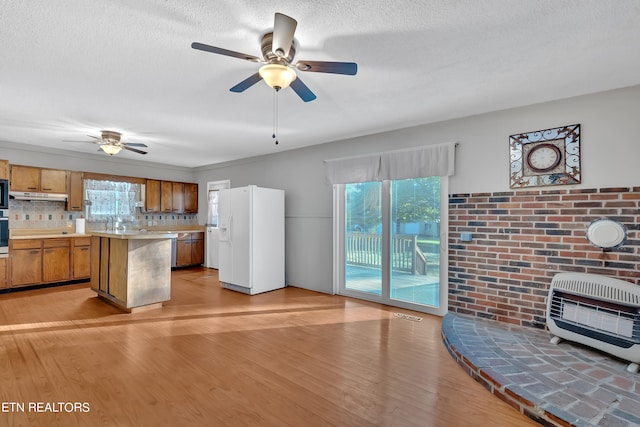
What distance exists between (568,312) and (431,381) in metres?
1.51

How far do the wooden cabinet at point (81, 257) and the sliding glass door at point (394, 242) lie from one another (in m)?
4.57

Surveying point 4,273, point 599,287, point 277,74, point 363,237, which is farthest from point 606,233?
point 4,273

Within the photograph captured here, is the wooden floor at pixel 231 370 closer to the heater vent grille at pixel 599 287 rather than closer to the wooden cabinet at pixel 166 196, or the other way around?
the heater vent grille at pixel 599 287

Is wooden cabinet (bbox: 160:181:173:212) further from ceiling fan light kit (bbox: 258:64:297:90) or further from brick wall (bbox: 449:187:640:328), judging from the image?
brick wall (bbox: 449:187:640:328)

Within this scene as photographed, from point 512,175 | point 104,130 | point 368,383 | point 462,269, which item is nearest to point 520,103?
point 512,175

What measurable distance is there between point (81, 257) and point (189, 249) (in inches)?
81.8

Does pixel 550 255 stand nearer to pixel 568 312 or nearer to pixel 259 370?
pixel 568 312

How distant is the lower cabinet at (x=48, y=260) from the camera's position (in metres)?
4.94

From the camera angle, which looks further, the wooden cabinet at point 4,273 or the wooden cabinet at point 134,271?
the wooden cabinet at point 4,273

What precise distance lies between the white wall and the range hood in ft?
11.3

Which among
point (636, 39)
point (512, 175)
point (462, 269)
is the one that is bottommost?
point (462, 269)

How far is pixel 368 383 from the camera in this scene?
7.75 feet

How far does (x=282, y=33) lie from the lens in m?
1.83

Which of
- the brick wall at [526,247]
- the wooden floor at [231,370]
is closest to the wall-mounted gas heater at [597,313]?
the brick wall at [526,247]
